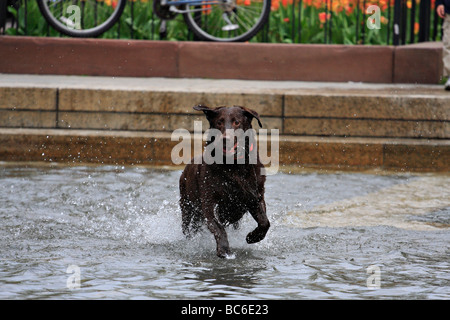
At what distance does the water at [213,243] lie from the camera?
15.7 feet

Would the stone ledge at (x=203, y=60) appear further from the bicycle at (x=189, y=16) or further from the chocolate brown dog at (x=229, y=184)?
the chocolate brown dog at (x=229, y=184)

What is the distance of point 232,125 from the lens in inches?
212

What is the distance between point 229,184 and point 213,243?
22.9 inches

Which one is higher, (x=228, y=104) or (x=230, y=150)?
(x=228, y=104)

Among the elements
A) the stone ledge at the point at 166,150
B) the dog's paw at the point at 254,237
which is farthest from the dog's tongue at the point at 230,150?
the stone ledge at the point at 166,150

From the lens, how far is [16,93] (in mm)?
9062

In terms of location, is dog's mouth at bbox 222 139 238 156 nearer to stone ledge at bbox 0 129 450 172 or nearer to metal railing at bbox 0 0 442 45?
stone ledge at bbox 0 129 450 172

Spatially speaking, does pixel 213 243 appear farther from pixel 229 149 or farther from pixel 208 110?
pixel 208 110

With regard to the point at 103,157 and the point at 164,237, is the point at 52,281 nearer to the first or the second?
the point at 164,237

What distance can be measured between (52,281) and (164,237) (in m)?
1.41

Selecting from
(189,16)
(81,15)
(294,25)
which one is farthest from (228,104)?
(81,15)

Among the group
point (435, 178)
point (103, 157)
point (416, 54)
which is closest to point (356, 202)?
point (435, 178)

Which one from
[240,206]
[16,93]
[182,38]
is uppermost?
[182,38]

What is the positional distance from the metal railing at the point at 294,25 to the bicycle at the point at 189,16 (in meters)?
0.21
